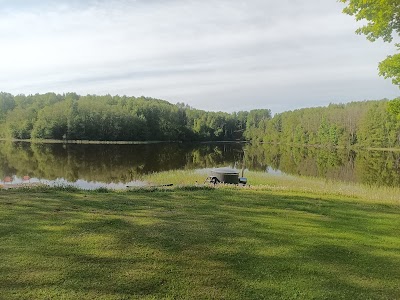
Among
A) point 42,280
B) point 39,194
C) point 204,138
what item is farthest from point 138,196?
point 204,138

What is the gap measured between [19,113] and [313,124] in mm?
123671

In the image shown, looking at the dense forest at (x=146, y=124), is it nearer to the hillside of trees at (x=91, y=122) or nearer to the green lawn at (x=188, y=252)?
the hillside of trees at (x=91, y=122)

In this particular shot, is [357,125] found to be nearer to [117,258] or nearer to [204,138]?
[204,138]

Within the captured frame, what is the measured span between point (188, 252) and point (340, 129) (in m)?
135

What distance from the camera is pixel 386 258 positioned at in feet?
30.7

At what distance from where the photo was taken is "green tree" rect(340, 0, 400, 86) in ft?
44.4

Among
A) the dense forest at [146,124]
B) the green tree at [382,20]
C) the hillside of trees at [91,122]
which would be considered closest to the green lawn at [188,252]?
the green tree at [382,20]

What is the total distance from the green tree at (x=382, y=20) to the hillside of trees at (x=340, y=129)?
85.5 meters

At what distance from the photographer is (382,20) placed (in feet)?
45.6

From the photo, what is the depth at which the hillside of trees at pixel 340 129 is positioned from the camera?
372ft

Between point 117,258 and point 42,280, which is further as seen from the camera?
point 117,258

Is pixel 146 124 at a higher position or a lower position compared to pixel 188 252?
higher

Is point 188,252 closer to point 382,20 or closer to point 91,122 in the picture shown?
point 382,20

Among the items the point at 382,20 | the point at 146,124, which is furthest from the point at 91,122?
the point at 382,20
